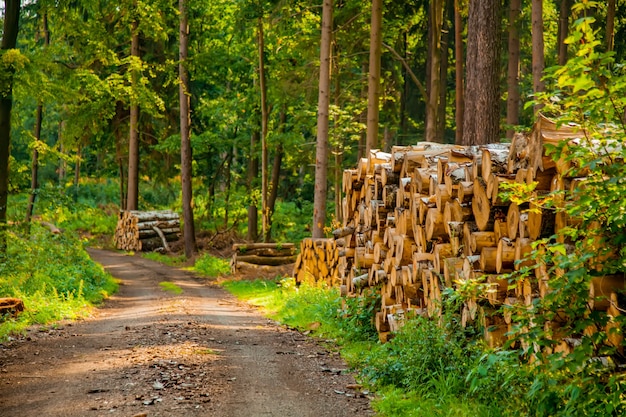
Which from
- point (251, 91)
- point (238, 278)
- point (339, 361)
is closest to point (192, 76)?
point (251, 91)

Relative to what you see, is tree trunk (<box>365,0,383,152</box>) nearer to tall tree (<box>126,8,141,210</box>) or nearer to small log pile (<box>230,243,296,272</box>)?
small log pile (<box>230,243,296,272</box>)

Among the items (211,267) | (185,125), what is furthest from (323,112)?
(185,125)

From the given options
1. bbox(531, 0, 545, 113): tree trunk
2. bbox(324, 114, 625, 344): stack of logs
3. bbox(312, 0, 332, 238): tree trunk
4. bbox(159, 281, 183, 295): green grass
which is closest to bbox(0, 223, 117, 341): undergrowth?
bbox(159, 281, 183, 295): green grass

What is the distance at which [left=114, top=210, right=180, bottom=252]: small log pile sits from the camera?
101ft

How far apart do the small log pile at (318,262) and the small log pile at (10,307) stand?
641cm

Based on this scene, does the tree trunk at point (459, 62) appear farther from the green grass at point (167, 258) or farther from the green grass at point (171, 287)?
the green grass at point (167, 258)

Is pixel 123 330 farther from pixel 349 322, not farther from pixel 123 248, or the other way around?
pixel 123 248

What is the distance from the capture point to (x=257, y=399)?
6984 millimetres

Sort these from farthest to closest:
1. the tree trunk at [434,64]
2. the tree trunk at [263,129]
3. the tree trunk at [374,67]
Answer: the tree trunk at [263,129] → the tree trunk at [434,64] → the tree trunk at [374,67]

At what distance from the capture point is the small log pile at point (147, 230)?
30.9 m

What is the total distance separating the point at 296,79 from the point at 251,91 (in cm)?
407

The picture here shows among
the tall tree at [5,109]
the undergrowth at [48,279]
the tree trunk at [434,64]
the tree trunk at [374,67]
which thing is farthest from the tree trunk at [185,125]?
the tall tree at [5,109]

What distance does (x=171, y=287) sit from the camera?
1881cm

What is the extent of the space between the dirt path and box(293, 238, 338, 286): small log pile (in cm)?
302
